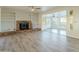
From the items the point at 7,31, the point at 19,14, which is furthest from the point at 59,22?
the point at 7,31

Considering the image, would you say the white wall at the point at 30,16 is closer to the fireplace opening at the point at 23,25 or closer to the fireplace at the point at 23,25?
the fireplace at the point at 23,25

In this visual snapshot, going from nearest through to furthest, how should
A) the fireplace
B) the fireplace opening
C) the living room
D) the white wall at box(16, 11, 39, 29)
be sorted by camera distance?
the living room
the white wall at box(16, 11, 39, 29)
the fireplace
the fireplace opening

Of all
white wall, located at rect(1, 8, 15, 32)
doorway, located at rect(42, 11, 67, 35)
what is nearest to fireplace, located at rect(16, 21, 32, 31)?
white wall, located at rect(1, 8, 15, 32)

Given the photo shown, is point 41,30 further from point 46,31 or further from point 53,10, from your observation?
point 53,10

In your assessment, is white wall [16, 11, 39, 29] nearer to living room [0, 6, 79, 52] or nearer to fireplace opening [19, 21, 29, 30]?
living room [0, 6, 79, 52]

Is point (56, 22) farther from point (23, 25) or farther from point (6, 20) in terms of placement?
point (6, 20)

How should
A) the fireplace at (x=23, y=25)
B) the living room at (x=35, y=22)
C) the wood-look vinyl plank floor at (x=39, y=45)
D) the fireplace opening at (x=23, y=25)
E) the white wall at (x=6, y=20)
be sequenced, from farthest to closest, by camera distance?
the fireplace opening at (x=23, y=25), the fireplace at (x=23, y=25), the white wall at (x=6, y=20), the living room at (x=35, y=22), the wood-look vinyl plank floor at (x=39, y=45)

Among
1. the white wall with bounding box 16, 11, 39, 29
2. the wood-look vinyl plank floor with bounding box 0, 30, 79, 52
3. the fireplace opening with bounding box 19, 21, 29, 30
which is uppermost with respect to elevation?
the white wall with bounding box 16, 11, 39, 29

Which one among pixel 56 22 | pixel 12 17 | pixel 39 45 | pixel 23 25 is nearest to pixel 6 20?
pixel 12 17

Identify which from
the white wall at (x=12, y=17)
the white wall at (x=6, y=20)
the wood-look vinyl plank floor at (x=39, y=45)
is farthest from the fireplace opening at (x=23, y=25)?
the wood-look vinyl plank floor at (x=39, y=45)

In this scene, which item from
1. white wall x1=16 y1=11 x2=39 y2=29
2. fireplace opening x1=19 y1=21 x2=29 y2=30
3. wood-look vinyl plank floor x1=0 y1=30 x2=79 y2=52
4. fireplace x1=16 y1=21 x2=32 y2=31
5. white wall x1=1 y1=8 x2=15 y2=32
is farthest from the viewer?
fireplace opening x1=19 y1=21 x2=29 y2=30
